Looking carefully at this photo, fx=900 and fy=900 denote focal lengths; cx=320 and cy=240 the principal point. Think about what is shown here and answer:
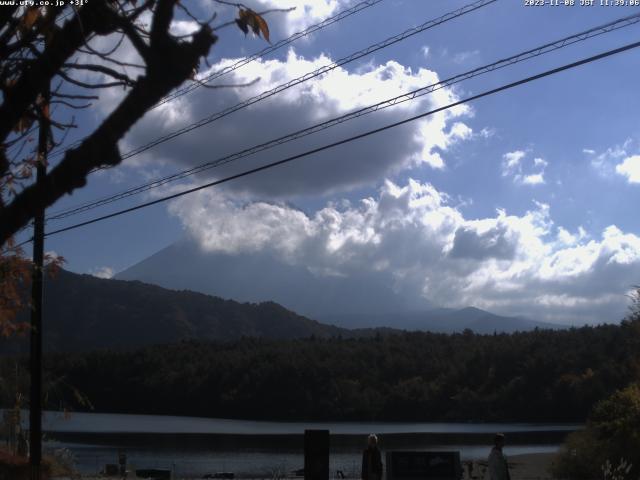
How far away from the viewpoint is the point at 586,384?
307ft

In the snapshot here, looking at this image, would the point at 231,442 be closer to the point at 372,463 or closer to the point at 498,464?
the point at 372,463

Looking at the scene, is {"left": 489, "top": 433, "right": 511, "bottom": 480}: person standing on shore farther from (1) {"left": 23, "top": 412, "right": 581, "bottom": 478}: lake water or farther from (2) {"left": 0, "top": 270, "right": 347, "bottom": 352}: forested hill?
(2) {"left": 0, "top": 270, "right": 347, "bottom": 352}: forested hill

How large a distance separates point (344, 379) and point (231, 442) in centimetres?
4603

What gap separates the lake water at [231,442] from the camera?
166 ft

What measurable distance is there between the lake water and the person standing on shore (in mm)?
25070

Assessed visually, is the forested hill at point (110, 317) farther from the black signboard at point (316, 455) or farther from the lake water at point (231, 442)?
the black signboard at point (316, 455)

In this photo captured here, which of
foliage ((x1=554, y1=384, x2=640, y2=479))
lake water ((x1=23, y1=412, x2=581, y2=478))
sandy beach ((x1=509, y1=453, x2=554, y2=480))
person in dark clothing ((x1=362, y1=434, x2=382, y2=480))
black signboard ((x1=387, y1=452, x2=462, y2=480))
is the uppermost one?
person in dark clothing ((x1=362, y1=434, x2=382, y2=480))


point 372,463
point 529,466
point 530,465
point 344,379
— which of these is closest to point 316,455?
point 372,463

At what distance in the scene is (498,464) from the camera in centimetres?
1406

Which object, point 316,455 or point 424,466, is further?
point 424,466

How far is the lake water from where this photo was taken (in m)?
50.7

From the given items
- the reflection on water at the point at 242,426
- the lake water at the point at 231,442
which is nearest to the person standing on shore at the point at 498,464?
the lake water at the point at 231,442

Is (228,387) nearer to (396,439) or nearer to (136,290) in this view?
(396,439)

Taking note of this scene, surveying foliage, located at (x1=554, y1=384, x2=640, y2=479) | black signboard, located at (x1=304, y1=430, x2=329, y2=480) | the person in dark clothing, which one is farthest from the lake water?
black signboard, located at (x1=304, y1=430, x2=329, y2=480)
